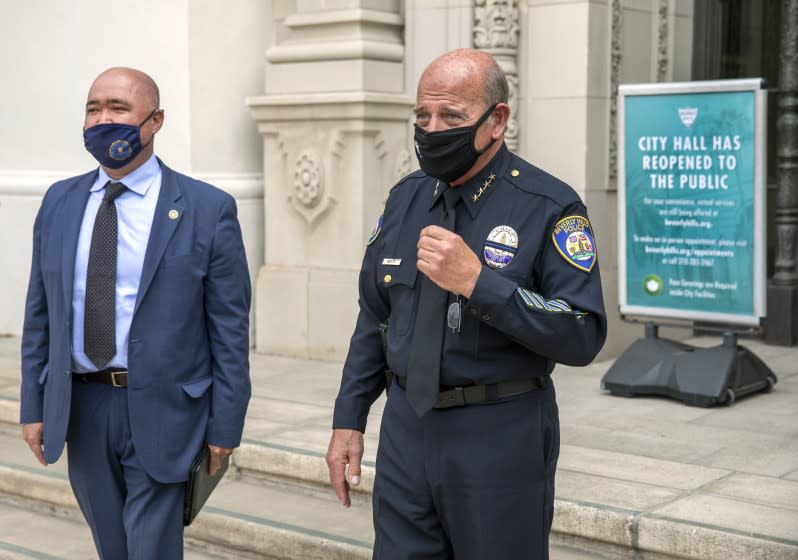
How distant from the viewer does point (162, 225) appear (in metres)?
3.66

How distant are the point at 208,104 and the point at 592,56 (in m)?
2.61

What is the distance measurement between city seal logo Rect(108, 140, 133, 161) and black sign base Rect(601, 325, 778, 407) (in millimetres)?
3955

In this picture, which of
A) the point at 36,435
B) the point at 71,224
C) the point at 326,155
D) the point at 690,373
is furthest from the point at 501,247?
the point at 326,155

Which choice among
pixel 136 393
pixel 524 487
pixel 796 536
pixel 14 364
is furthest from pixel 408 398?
pixel 14 364

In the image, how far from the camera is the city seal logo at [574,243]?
299cm

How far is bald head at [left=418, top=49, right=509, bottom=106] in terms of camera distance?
2986mm

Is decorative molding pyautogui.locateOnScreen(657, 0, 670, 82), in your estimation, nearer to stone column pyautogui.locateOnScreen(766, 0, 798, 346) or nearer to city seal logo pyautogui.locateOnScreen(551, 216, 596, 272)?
stone column pyautogui.locateOnScreen(766, 0, 798, 346)

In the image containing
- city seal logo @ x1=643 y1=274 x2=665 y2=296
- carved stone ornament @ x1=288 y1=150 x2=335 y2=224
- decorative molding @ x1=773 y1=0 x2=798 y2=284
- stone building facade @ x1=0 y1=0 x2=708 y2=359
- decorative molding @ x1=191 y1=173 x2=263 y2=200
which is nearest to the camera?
city seal logo @ x1=643 y1=274 x2=665 y2=296

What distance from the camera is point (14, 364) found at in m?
8.05

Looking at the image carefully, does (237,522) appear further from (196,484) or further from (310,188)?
(310,188)

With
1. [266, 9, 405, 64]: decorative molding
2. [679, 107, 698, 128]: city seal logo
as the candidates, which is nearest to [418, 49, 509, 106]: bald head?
[679, 107, 698, 128]: city seal logo

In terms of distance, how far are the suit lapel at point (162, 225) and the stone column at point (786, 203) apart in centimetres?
571

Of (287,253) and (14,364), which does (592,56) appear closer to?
(287,253)

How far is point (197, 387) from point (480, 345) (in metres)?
1.06
